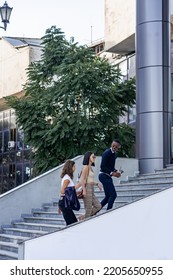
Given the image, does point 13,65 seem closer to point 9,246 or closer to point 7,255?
point 9,246

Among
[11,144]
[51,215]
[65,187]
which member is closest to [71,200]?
[65,187]

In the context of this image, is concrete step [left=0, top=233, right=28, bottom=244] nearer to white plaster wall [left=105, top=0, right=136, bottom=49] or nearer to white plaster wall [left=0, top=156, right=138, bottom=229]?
white plaster wall [left=0, top=156, right=138, bottom=229]

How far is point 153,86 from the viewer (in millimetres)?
17766

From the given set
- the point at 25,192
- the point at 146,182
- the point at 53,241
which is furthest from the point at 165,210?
the point at 25,192

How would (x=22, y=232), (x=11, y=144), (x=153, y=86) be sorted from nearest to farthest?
1. (x=22, y=232)
2. (x=153, y=86)
3. (x=11, y=144)

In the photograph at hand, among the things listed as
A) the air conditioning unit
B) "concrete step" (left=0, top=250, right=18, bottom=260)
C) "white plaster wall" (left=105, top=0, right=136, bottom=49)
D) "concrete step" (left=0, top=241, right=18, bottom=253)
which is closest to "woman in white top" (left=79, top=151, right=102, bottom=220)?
"concrete step" (left=0, top=250, right=18, bottom=260)

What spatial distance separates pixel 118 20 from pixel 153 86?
39.7 feet

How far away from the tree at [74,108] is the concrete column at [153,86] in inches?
54.4

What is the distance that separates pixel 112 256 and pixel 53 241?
3.70 feet

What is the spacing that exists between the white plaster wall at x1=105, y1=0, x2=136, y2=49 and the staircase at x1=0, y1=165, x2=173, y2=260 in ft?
42.8

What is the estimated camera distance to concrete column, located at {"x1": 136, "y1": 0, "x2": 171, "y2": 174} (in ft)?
57.8

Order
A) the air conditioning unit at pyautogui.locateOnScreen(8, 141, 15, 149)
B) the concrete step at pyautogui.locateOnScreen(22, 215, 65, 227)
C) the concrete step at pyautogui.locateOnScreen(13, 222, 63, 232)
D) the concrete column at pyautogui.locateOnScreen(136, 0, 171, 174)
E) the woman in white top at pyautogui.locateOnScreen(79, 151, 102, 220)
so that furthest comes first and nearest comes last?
the air conditioning unit at pyautogui.locateOnScreen(8, 141, 15, 149)
the concrete column at pyautogui.locateOnScreen(136, 0, 171, 174)
the concrete step at pyautogui.locateOnScreen(22, 215, 65, 227)
the concrete step at pyautogui.locateOnScreen(13, 222, 63, 232)
the woman in white top at pyautogui.locateOnScreen(79, 151, 102, 220)

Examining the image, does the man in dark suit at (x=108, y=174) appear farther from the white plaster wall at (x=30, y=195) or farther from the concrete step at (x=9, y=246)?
the white plaster wall at (x=30, y=195)

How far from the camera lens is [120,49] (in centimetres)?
2981
